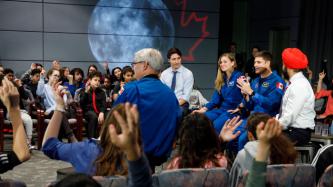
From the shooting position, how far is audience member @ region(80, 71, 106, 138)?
728 centimetres

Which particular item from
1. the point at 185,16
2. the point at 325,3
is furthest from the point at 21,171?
the point at 325,3

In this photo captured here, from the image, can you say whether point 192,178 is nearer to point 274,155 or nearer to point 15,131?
point 274,155

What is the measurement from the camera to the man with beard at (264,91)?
4465mm

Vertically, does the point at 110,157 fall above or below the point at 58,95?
below

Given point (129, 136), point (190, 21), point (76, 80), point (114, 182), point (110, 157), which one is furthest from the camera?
point (190, 21)

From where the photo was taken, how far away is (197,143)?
9.39ft

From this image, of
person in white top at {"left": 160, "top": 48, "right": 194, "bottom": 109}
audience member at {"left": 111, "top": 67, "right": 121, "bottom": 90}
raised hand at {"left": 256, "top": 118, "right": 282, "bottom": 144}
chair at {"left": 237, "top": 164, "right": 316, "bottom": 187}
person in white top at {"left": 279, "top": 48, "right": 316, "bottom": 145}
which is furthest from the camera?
audience member at {"left": 111, "top": 67, "right": 121, "bottom": 90}

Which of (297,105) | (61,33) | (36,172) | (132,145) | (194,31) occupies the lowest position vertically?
(36,172)

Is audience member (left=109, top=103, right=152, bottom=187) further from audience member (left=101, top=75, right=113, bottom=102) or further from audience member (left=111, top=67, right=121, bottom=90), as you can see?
audience member (left=111, top=67, right=121, bottom=90)

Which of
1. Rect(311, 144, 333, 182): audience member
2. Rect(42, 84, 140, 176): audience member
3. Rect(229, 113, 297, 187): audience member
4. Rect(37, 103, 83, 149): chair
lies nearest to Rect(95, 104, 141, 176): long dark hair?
Rect(42, 84, 140, 176): audience member

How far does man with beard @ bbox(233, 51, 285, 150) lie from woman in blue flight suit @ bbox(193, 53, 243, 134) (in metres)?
0.35

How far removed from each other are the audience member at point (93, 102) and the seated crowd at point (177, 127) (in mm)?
1664

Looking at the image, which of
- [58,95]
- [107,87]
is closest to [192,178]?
[58,95]

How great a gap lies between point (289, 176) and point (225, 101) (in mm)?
2756
